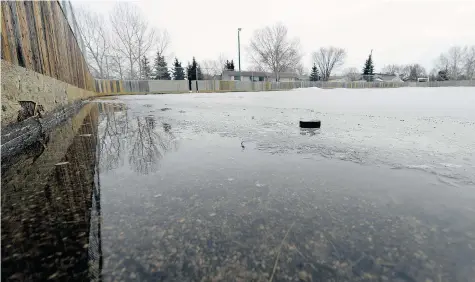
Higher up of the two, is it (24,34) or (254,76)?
(254,76)

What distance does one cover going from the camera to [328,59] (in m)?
85.6

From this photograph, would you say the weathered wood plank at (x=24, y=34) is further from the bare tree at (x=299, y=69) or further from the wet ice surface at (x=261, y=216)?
the bare tree at (x=299, y=69)

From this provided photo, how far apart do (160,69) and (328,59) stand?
2398 inches

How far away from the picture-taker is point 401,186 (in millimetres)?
1885

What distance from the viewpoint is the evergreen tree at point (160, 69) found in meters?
47.5

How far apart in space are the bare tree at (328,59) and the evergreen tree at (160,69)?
5713 centimetres

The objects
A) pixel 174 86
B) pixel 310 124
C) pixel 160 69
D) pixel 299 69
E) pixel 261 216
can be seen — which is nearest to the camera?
pixel 261 216

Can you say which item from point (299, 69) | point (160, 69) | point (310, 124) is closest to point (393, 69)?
point (299, 69)

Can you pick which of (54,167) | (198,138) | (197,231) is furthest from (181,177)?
(198,138)

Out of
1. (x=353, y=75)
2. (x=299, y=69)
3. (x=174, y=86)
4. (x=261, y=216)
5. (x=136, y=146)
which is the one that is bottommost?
(x=261, y=216)

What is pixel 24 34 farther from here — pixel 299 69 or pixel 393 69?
pixel 393 69

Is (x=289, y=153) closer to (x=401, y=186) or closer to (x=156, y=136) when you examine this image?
(x=401, y=186)

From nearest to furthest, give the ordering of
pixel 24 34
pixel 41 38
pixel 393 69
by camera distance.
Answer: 1. pixel 24 34
2. pixel 41 38
3. pixel 393 69

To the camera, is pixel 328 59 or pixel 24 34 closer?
pixel 24 34
